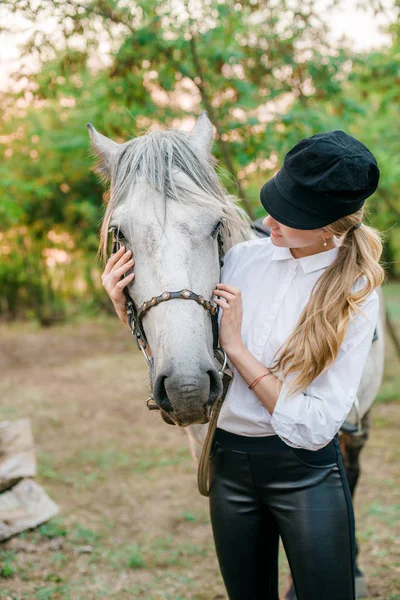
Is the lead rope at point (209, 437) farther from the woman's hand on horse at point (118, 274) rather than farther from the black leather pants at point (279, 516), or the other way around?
the woman's hand on horse at point (118, 274)

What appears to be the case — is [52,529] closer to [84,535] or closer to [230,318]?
[84,535]

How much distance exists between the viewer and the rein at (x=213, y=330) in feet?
5.22

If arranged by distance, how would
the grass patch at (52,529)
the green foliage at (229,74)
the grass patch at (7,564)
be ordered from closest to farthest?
the grass patch at (7,564) → the grass patch at (52,529) → the green foliage at (229,74)

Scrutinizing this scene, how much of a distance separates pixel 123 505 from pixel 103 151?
3307mm

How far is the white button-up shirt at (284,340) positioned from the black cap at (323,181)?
0.19 metres

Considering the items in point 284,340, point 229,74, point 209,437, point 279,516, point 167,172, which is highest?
point 229,74

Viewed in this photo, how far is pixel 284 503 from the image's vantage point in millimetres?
1588

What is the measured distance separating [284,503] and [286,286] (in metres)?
0.69

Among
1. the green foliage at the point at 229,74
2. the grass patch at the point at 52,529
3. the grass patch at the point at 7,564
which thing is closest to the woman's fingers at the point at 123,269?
the green foliage at the point at 229,74

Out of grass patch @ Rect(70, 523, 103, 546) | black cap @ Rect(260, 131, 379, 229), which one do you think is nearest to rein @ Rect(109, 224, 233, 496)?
black cap @ Rect(260, 131, 379, 229)

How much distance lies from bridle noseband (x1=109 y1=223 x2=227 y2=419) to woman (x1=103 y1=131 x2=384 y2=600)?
0.05 m

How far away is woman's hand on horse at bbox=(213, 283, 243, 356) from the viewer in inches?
64.9

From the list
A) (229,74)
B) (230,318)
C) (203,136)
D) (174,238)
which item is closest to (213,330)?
(230,318)

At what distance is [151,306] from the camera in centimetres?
163
